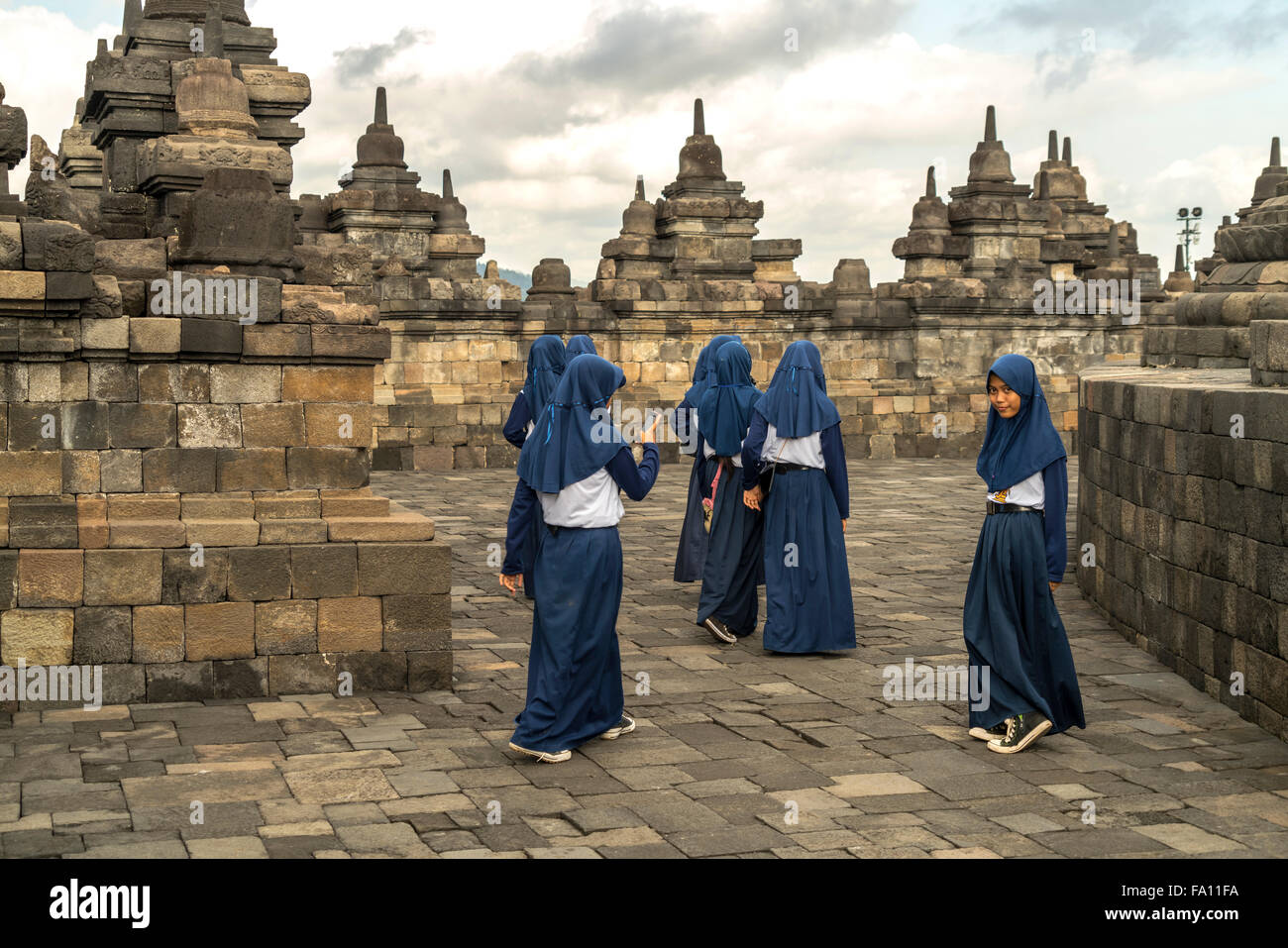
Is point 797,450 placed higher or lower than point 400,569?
higher

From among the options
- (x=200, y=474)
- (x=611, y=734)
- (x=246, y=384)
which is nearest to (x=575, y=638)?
(x=611, y=734)

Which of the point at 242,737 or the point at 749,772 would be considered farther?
the point at 242,737

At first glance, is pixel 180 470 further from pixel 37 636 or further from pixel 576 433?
pixel 576 433

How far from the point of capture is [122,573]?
7398 millimetres

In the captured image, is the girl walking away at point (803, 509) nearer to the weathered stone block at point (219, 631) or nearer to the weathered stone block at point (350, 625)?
the weathered stone block at point (350, 625)

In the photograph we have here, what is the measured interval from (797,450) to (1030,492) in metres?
2.26

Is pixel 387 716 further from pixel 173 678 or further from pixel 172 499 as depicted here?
pixel 172 499

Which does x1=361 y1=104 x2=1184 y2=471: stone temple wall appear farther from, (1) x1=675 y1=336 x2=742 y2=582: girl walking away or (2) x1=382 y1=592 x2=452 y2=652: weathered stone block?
(2) x1=382 y1=592 x2=452 y2=652: weathered stone block

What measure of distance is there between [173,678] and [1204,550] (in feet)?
17.2

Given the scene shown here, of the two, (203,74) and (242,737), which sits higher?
(203,74)

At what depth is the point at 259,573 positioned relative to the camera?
7.55m

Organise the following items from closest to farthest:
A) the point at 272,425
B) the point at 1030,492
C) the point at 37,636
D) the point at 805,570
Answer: the point at 1030,492
the point at 37,636
the point at 272,425
the point at 805,570
